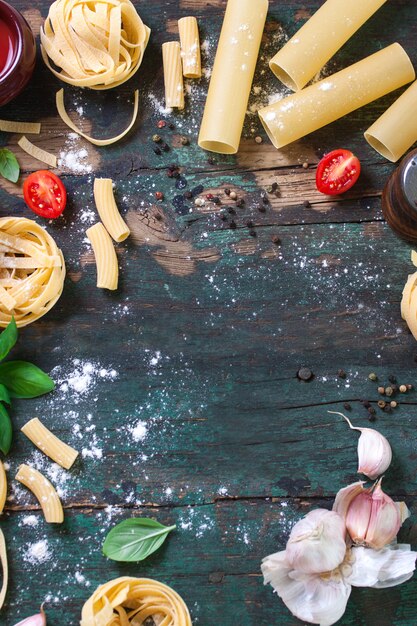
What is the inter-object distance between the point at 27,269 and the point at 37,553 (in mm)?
778

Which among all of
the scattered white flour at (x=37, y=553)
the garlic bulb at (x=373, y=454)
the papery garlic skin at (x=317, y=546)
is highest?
the garlic bulb at (x=373, y=454)

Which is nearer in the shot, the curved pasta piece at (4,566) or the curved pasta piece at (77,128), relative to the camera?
the curved pasta piece at (4,566)

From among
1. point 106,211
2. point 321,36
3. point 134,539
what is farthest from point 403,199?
point 134,539

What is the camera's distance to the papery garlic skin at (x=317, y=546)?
71.5 inches

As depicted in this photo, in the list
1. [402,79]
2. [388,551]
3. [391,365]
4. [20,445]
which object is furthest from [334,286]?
[20,445]

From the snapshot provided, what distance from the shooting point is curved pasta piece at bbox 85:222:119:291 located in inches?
81.0

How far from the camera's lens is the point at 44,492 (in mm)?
2025

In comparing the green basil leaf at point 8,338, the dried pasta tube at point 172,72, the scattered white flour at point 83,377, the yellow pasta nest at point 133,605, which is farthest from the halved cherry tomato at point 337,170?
the yellow pasta nest at point 133,605

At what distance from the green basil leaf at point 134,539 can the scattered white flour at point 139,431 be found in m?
0.22

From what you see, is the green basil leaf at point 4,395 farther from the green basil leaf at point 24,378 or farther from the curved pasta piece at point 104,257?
the curved pasta piece at point 104,257

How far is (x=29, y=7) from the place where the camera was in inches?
85.2

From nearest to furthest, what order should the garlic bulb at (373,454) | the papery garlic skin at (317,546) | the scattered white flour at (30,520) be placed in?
the papery garlic skin at (317,546)
the garlic bulb at (373,454)
the scattered white flour at (30,520)

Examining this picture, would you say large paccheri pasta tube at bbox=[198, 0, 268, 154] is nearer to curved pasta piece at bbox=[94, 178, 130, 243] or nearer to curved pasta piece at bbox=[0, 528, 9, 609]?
curved pasta piece at bbox=[94, 178, 130, 243]

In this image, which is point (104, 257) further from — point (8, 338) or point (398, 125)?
point (398, 125)
